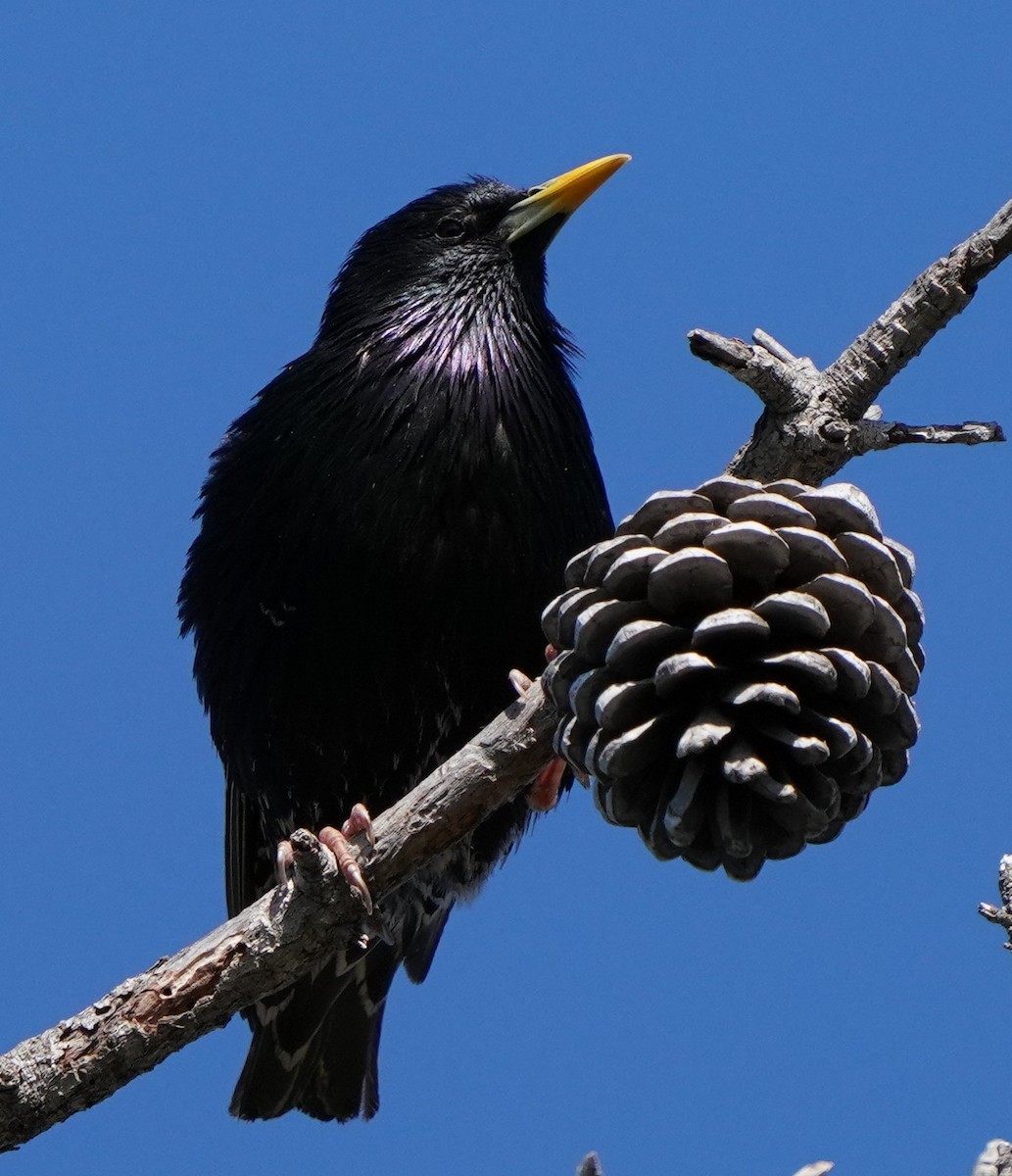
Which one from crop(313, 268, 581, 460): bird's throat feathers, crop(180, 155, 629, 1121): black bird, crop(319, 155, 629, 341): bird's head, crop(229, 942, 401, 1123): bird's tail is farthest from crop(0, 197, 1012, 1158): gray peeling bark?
crop(319, 155, 629, 341): bird's head

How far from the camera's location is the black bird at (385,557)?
12.7 ft

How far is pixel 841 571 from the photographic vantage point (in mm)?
2422

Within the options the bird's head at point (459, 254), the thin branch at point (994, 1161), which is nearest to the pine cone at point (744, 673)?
the thin branch at point (994, 1161)

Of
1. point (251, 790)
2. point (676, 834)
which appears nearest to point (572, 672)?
point (676, 834)

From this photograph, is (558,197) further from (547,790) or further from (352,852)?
(352,852)

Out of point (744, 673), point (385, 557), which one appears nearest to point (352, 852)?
point (385, 557)

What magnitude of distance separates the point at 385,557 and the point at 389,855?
0.93 metres

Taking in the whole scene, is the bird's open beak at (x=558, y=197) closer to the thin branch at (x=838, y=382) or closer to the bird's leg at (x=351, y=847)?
the thin branch at (x=838, y=382)

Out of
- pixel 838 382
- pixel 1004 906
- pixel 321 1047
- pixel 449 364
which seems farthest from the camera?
pixel 321 1047

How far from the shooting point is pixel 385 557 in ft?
12.5

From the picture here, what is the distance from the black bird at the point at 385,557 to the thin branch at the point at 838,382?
94 cm

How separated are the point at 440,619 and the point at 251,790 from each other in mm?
858

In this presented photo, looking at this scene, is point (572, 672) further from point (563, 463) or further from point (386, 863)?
point (563, 463)

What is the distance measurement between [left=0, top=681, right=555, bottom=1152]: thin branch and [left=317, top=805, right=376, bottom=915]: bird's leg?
0.06 ft
